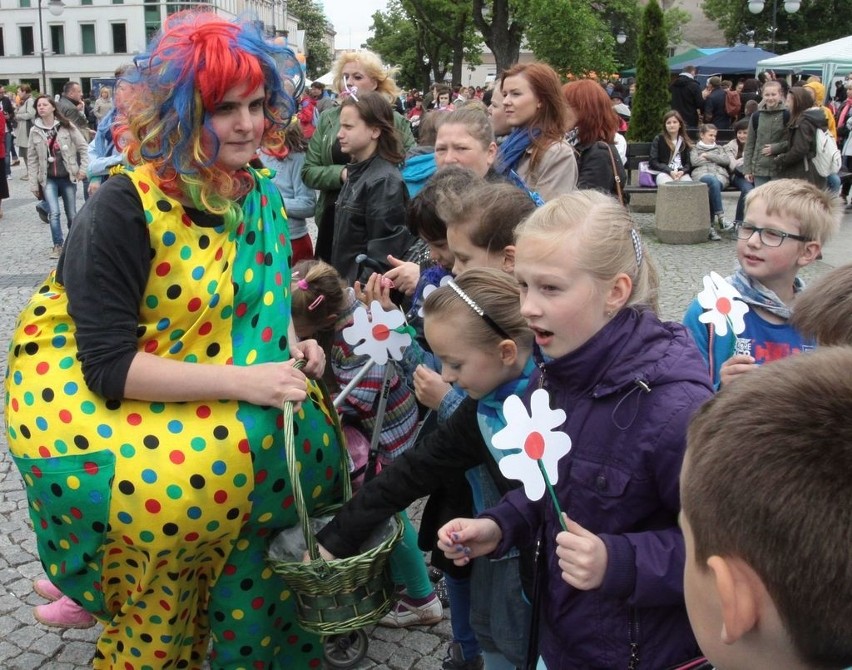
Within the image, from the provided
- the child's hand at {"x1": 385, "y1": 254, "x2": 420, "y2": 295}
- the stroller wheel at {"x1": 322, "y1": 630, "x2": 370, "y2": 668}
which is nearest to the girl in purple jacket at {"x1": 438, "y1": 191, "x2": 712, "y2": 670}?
the stroller wheel at {"x1": 322, "y1": 630, "x2": 370, "y2": 668}

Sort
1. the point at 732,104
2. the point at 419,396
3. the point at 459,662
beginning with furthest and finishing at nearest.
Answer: the point at 732,104, the point at 459,662, the point at 419,396

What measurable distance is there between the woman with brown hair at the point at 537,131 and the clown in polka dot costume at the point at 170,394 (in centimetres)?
198

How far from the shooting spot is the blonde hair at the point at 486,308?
2262 mm

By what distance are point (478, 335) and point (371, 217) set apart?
1.98 metres

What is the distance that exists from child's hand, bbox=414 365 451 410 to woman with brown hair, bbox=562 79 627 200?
8.77 feet

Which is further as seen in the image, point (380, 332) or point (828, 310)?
point (380, 332)

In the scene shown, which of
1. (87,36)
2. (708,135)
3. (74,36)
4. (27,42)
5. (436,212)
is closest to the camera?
(436,212)

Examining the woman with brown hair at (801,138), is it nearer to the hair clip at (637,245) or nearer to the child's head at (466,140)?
Answer: the child's head at (466,140)

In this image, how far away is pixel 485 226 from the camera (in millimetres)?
2738

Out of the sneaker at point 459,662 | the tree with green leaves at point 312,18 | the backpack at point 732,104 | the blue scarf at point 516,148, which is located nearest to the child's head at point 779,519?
the sneaker at point 459,662

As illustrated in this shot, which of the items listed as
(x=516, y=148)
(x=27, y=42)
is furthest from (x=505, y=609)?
(x=27, y=42)

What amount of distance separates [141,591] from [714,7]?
6195 cm

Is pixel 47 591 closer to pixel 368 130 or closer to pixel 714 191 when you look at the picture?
pixel 368 130

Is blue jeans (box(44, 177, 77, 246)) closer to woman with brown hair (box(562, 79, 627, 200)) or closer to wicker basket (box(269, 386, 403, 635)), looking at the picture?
woman with brown hair (box(562, 79, 627, 200))
